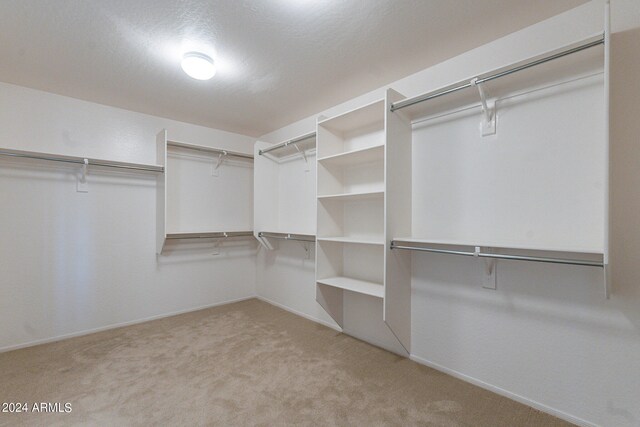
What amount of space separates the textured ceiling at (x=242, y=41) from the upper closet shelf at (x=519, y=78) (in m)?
0.36

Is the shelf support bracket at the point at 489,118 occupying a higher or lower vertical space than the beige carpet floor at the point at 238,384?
higher

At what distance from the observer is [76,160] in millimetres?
2814

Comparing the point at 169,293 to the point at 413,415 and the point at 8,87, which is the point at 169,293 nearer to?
the point at 8,87

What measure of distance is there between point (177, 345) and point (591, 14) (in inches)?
158

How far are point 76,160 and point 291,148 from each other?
2.23 m

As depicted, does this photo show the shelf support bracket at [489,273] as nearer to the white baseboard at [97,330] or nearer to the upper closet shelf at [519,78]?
the upper closet shelf at [519,78]

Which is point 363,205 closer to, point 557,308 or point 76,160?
point 557,308

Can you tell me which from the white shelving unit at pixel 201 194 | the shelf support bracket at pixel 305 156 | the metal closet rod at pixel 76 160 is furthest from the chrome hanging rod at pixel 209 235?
the shelf support bracket at pixel 305 156

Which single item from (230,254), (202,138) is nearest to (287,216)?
(230,254)

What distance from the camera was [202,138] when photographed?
3943 millimetres

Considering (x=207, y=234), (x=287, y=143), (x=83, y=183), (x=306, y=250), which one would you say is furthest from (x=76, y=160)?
(x=306, y=250)

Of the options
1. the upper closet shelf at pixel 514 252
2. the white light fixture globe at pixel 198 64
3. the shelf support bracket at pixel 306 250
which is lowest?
the shelf support bracket at pixel 306 250

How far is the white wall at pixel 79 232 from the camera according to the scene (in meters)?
2.71

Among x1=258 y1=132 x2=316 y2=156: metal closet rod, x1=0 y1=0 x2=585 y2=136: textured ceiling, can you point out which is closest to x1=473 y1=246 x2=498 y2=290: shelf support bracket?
x1=0 y1=0 x2=585 y2=136: textured ceiling
